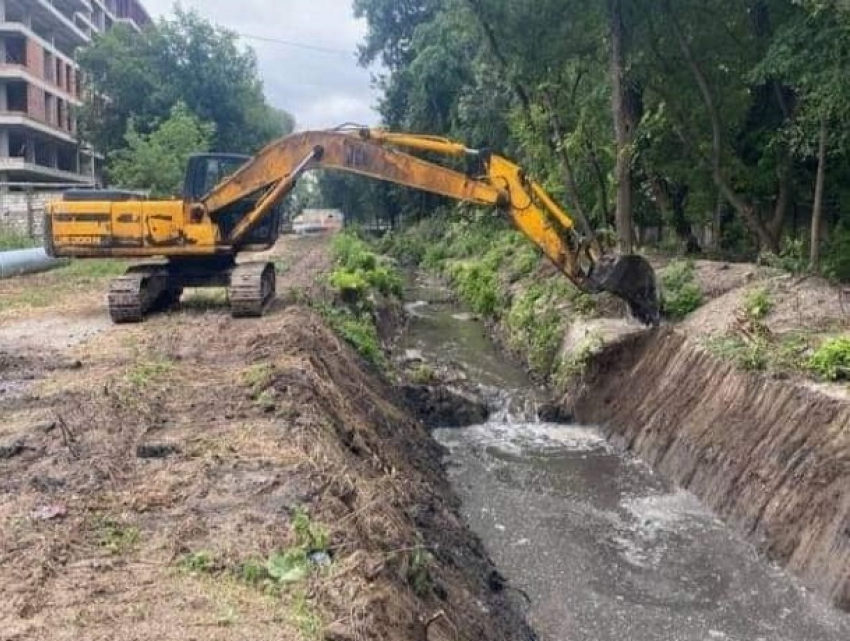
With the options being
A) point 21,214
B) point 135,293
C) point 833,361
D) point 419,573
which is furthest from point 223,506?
point 21,214

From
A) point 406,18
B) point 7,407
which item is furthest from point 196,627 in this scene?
point 406,18

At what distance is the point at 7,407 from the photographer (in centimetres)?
806

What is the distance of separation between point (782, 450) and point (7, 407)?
7.52m

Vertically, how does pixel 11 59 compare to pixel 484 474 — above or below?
above

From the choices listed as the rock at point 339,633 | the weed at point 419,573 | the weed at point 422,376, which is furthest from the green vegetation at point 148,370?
the rock at point 339,633

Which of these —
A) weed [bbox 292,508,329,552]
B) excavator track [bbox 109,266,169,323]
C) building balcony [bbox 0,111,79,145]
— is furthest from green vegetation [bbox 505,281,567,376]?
building balcony [bbox 0,111,79,145]

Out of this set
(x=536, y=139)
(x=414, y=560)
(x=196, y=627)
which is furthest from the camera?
(x=536, y=139)

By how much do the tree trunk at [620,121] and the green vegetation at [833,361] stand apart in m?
6.61

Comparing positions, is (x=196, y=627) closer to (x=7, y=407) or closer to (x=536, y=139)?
(x=7, y=407)

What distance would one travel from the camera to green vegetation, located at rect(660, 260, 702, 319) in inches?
515

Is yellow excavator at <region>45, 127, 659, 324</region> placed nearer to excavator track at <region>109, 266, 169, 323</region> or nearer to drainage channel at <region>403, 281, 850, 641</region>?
excavator track at <region>109, 266, 169, 323</region>

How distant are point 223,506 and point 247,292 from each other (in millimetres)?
7693

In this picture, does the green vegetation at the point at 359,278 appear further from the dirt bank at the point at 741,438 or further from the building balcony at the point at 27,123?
the building balcony at the point at 27,123

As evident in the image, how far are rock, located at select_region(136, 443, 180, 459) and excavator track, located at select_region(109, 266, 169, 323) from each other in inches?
270
